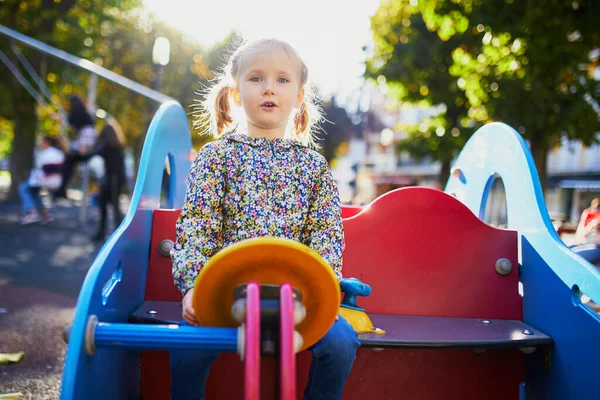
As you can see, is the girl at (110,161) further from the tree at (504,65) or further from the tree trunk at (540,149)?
the tree trunk at (540,149)

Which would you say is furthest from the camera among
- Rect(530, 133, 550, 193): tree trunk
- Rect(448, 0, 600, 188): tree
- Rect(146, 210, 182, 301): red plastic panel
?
Rect(530, 133, 550, 193): tree trunk

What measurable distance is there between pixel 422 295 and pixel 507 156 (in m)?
0.88

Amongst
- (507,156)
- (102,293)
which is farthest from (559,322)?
(102,293)

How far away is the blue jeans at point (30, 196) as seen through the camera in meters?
7.58

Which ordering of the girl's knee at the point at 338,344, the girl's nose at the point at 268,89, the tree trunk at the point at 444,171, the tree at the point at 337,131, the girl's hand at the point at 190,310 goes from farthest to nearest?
the tree at the point at 337,131 → the tree trunk at the point at 444,171 → the girl's nose at the point at 268,89 → the girl's knee at the point at 338,344 → the girl's hand at the point at 190,310

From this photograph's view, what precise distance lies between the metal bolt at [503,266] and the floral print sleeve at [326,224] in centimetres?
84

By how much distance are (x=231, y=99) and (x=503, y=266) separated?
1327 millimetres

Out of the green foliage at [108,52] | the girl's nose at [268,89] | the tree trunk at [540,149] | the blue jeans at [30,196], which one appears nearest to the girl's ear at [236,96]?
the girl's nose at [268,89]

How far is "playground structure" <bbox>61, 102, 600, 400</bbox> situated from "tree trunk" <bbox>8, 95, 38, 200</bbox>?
11.8 meters

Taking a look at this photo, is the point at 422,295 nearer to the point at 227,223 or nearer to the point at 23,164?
the point at 227,223

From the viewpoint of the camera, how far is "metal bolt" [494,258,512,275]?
7.32 ft

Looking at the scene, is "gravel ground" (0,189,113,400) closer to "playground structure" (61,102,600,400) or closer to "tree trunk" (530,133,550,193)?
"playground structure" (61,102,600,400)

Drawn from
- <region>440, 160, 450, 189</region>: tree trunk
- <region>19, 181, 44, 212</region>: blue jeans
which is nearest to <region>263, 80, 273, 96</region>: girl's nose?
<region>19, 181, 44, 212</region>: blue jeans

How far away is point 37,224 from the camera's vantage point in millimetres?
8023
